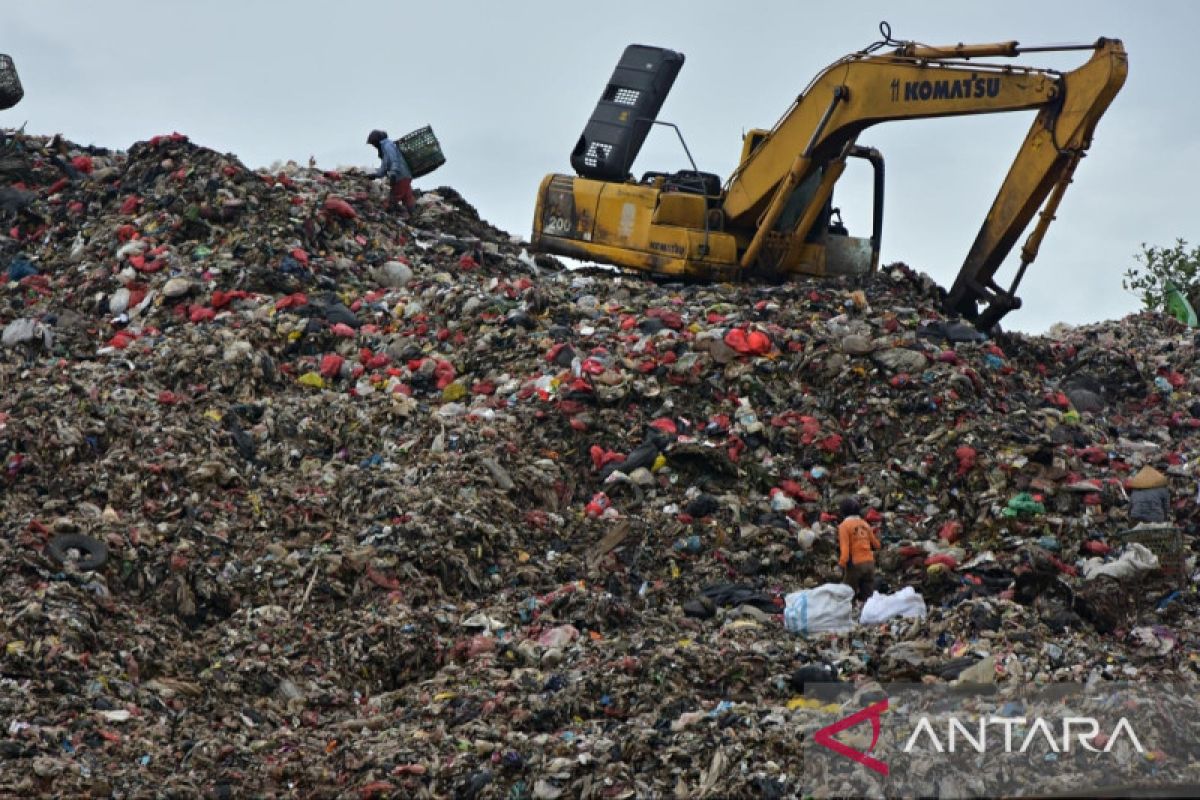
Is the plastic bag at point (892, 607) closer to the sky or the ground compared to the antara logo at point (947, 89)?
closer to the ground

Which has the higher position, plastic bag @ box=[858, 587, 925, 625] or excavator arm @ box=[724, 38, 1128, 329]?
excavator arm @ box=[724, 38, 1128, 329]

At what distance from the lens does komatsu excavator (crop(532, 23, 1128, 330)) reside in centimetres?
1343

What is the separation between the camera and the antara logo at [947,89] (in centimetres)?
1366

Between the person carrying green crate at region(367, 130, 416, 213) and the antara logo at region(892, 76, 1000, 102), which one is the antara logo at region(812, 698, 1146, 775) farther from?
the person carrying green crate at region(367, 130, 416, 213)

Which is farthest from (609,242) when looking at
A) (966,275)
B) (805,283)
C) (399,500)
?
(399,500)

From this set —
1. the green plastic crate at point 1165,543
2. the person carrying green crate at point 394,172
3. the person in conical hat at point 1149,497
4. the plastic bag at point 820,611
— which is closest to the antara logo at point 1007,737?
the plastic bag at point 820,611

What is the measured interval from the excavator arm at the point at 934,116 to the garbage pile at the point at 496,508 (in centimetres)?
71

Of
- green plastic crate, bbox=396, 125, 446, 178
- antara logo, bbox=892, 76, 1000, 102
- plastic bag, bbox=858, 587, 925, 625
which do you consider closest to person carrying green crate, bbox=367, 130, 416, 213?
green plastic crate, bbox=396, 125, 446, 178

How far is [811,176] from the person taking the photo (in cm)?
1509

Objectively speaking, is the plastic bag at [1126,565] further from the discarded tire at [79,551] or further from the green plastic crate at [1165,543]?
the discarded tire at [79,551]

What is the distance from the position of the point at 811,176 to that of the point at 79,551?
7.42 meters

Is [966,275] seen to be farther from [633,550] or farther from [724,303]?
[633,550]

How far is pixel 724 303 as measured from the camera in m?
14.0

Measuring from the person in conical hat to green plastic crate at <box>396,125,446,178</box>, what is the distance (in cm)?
930
